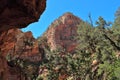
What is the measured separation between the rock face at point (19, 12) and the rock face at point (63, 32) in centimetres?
8053

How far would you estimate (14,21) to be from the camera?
16422mm

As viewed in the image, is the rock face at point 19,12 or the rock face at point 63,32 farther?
the rock face at point 63,32

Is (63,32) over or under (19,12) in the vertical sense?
over

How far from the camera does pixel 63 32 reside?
343 ft

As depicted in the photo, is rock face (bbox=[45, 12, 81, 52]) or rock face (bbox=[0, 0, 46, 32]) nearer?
rock face (bbox=[0, 0, 46, 32])

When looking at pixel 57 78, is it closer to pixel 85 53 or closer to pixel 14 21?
pixel 85 53

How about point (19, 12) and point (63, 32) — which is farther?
point (63, 32)

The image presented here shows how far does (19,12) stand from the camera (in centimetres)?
1555

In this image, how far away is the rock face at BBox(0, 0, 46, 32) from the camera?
15.1 m

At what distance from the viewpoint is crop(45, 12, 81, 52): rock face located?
100 meters

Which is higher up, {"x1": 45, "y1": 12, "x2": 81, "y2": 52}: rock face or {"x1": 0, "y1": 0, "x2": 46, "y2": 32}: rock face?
{"x1": 45, "y1": 12, "x2": 81, "y2": 52}: rock face

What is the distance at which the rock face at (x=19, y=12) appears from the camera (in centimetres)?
1509

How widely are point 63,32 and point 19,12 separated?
88946 millimetres

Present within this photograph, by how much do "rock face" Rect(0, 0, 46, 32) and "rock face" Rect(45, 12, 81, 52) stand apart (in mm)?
80530
